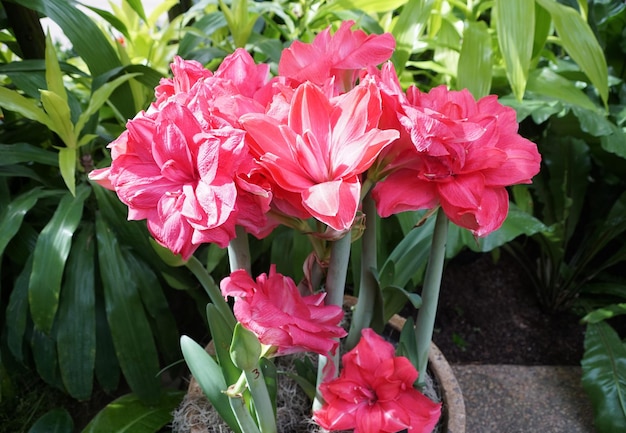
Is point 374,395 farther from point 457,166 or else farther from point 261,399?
point 457,166

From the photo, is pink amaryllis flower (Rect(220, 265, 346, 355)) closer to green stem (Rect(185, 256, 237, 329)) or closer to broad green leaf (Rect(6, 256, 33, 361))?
green stem (Rect(185, 256, 237, 329))

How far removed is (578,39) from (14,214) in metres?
1.02

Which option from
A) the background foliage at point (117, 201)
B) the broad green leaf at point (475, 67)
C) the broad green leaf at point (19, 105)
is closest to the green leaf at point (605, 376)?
the background foliage at point (117, 201)

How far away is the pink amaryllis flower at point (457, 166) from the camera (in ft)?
1.45

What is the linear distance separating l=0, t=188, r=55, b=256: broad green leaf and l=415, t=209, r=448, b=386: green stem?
66 centimetres

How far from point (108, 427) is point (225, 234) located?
0.68m

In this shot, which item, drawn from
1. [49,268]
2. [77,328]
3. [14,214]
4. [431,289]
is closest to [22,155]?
[14,214]

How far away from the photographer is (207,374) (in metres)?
0.61

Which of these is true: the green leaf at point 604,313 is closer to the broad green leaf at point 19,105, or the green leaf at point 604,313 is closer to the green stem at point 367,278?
the green stem at point 367,278

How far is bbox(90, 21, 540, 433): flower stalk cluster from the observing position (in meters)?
0.42

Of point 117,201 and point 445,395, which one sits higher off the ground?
point 117,201

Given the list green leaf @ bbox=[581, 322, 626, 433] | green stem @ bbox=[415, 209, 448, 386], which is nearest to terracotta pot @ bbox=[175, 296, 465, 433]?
green stem @ bbox=[415, 209, 448, 386]

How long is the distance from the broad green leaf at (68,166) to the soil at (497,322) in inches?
35.1

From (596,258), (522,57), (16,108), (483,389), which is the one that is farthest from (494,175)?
(596,258)
